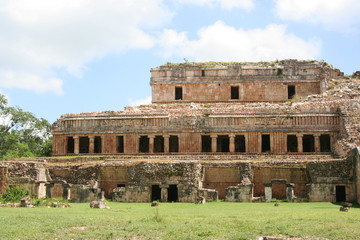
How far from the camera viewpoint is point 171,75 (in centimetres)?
3803

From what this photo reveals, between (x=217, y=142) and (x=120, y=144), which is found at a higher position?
(x=217, y=142)

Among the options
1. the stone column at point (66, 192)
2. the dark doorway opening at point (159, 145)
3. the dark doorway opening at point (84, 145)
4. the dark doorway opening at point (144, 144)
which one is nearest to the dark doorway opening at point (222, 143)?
the dark doorway opening at point (159, 145)

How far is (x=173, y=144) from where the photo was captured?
34000 millimetres

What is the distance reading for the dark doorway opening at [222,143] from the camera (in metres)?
33.5

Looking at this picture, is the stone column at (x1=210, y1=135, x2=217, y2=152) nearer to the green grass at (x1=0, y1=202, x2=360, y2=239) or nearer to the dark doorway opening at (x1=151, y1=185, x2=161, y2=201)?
the dark doorway opening at (x1=151, y1=185, x2=161, y2=201)

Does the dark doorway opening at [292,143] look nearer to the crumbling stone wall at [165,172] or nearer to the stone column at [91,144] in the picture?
the crumbling stone wall at [165,172]

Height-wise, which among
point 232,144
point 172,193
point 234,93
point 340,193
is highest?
point 234,93

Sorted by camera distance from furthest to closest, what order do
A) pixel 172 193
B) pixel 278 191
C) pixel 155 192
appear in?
pixel 172 193
pixel 155 192
pixel 278 191


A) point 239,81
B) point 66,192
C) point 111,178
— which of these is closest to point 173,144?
point 111,178

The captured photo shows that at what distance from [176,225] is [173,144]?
733 inches

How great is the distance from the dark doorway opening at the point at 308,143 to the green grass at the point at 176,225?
14.3m

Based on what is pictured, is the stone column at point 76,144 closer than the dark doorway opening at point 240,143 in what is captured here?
Yes

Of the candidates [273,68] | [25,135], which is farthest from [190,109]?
[25,135]

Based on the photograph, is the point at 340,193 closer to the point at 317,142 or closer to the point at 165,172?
the point at 317,142
